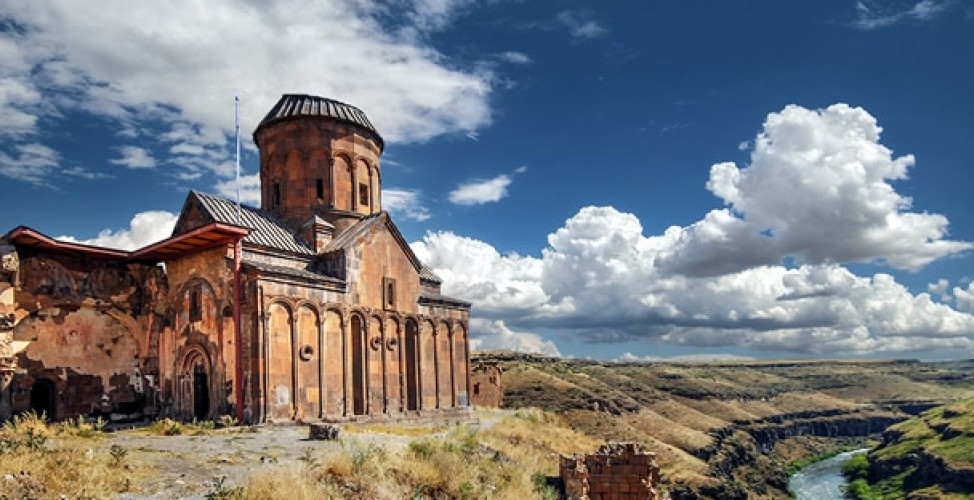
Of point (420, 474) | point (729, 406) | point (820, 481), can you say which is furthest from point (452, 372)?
point (729, 406)

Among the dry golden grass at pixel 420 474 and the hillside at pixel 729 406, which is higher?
the dry golden grass at pixel 420 474

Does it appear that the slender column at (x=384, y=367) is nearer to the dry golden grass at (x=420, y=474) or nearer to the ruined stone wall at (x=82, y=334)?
the dry golden grass at (x=420, y=474)

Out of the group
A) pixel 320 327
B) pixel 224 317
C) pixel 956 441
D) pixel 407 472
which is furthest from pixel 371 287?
pixel 956 441

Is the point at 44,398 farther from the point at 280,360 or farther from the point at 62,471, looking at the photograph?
the point at 62,471

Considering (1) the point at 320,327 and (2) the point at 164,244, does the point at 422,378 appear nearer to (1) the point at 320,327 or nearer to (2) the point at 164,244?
(1) the point at 320,327

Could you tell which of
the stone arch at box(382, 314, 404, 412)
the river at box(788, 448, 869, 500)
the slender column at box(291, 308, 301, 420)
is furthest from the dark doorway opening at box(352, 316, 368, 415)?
the river at box(788, 448, 869, 500)

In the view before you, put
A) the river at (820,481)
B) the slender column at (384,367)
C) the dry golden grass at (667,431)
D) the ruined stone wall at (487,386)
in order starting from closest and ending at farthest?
the slender column at (384,367) < the ruined stone wall at (487,386) < the dry golden grass at (667,431) < the river at (820,481)

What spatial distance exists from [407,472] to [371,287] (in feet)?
33.1

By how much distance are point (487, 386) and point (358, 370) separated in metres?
10.7

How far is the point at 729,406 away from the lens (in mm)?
92625

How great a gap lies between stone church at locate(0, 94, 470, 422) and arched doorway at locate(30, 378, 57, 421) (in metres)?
0.04

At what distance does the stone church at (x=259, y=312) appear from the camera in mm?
17500

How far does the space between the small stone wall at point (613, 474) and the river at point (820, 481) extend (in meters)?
58.9

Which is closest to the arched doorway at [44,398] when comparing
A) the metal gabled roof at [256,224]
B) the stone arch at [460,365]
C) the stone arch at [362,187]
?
the metal gabled roof at [256,224]
